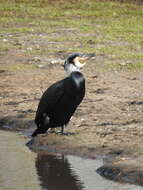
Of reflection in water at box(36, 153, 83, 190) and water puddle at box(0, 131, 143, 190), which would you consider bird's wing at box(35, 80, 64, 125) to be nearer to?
water puddle at box(0, 131, 143, 190)

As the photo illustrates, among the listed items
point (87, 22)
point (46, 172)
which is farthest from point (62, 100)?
point (87, 22)

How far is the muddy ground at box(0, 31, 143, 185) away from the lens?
34.1 ft

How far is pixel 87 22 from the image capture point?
71.2 ft

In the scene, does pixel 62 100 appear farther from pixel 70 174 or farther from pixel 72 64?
pixel 70 174

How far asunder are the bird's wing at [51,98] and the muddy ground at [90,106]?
13.5 inches

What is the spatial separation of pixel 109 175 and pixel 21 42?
967 centimetres

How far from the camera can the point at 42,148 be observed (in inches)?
429

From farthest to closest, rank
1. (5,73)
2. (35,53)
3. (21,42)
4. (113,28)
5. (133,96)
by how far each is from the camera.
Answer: (113,28) → (21,42) → (35,53) → (5,73) → (133,96)

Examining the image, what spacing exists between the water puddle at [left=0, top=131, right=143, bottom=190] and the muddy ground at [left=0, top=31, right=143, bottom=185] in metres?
0.22

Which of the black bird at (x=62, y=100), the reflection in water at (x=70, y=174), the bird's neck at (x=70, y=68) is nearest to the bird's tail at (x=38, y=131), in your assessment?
the black bird at (x=62, y=100)

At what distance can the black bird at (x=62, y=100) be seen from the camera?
10.9m

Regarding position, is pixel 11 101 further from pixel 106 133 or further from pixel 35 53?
pixel 35 53

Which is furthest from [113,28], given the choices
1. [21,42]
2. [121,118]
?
[121,118]

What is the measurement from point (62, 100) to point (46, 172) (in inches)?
56.9
